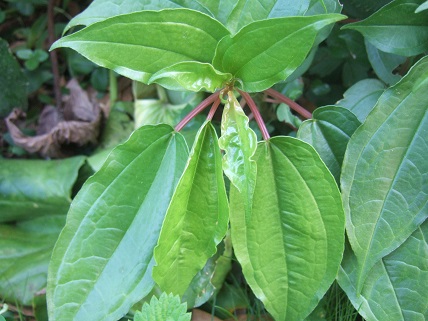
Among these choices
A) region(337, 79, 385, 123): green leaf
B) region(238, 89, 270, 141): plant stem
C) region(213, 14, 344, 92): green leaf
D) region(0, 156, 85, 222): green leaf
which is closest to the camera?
region(213, 14, 344, 92): green leaf

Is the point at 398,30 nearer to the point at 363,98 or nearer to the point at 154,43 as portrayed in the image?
the point at 363,98

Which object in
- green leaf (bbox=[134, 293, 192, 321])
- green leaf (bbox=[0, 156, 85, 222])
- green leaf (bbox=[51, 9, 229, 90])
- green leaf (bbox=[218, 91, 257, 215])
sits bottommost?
green leaf (bbox=[0, 156, 85, 222])

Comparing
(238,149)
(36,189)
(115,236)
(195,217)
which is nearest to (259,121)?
(238,149)

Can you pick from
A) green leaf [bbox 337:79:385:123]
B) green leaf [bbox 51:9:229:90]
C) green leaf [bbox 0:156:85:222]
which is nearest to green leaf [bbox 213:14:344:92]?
A: green leaf [bbox 51:9:229:90]

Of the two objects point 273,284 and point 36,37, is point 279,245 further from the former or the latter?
point 36,37

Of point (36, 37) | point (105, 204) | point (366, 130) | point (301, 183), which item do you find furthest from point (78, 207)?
point (36, 37)

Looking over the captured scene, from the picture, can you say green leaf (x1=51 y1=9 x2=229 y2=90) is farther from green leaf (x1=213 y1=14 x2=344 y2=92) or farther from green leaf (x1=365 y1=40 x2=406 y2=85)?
green leaf (x1=365 y1=40 x2=406 y2=85)
